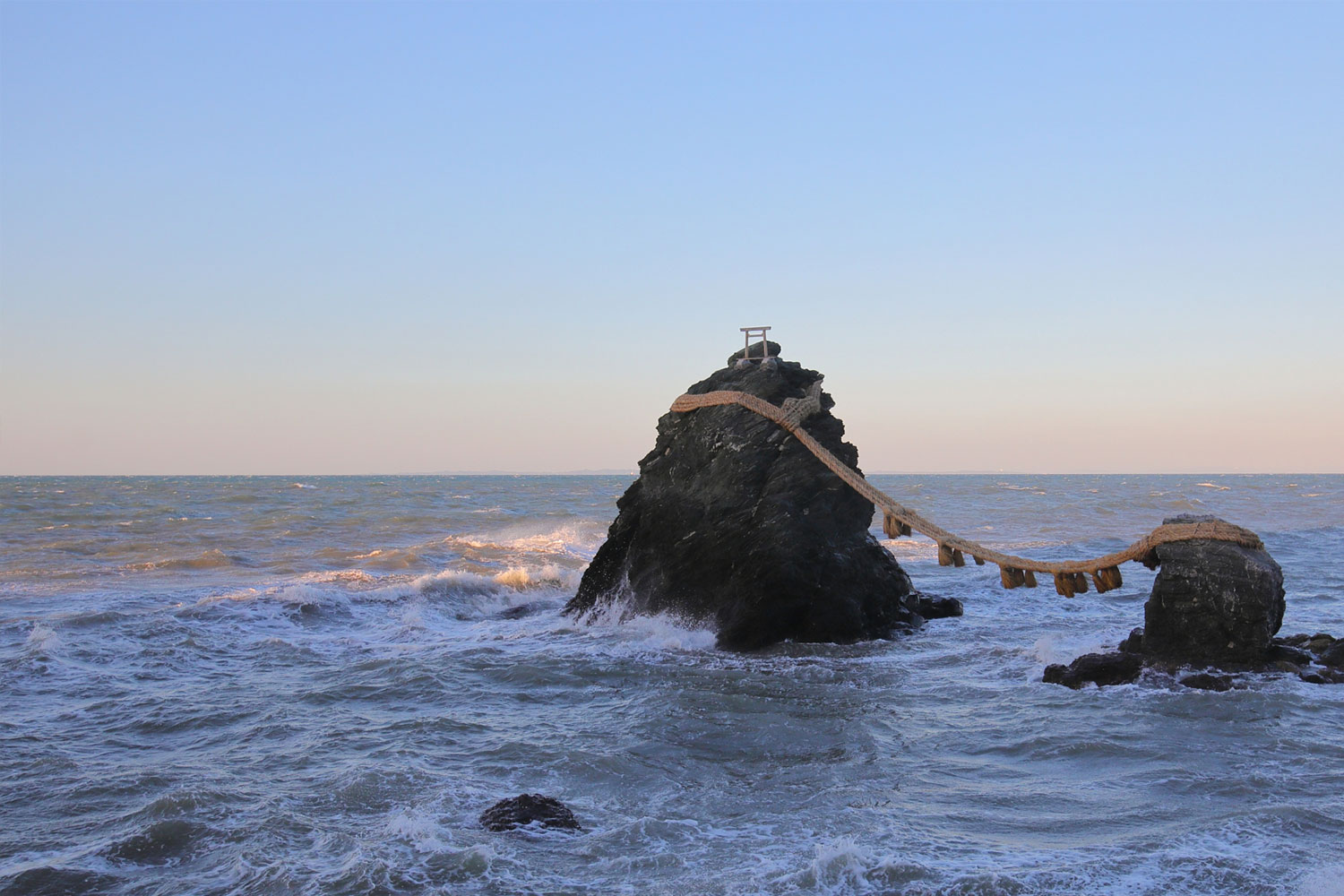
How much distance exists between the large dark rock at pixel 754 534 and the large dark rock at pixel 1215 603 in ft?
11.3

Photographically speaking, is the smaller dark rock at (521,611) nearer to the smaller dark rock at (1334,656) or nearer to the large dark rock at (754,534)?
the large dark rock at (754,534)

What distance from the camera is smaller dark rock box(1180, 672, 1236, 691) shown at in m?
8.92

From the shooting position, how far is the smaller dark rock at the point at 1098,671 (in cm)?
937

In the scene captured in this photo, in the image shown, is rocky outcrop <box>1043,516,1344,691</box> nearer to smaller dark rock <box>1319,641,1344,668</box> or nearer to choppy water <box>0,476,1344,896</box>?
smaller dark rock <box>1319,641,1344,668</box>

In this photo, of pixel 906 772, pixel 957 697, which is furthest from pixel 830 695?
pixel 906 772

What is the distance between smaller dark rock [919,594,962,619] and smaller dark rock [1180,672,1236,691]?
5.13m

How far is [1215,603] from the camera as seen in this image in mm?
9422

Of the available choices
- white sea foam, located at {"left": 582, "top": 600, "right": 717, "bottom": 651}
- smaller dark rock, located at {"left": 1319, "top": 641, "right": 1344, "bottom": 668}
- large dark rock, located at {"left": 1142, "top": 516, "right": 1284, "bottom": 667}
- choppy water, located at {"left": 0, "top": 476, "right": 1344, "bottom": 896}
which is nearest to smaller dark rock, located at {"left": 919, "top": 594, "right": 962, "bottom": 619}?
choppy water, located at {"left": 0, "top": 476, "right": 1344, "bottom": 896}

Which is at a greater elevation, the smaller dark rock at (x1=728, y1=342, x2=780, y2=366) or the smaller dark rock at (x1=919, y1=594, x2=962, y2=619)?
the smaller dark rock at (x1=728, y1=342, x2=780, y2=366)

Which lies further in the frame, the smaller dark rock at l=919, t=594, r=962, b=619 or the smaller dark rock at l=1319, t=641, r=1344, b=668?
the smaller dark rock at l=919, t=594, r=962, b=619

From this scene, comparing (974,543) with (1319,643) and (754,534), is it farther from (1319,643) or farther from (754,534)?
(1319,643)

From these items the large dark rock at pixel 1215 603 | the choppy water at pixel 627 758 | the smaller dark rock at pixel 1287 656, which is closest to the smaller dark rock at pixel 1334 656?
the smaller dark rock at pixel 1287 656

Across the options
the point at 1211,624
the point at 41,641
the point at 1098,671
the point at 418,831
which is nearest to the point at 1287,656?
the point at 1211,624

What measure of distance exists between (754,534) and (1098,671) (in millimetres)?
3953
